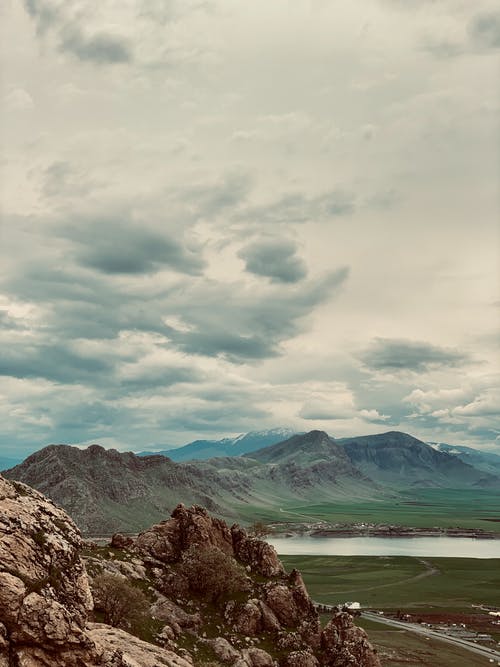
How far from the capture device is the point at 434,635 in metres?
146

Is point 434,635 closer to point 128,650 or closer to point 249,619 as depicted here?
point 249,619

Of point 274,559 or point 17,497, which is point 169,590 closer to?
point 274,559

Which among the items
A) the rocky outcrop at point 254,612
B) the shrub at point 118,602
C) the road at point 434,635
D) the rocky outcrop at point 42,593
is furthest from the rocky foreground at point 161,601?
the road at point 434,635

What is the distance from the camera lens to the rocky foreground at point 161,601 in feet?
92.7

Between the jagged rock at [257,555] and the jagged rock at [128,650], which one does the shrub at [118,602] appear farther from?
the jagged rock at [257,555]

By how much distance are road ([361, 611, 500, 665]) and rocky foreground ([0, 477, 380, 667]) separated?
2465 inches

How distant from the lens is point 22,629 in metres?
27.4

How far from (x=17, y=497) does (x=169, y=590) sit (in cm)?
5482

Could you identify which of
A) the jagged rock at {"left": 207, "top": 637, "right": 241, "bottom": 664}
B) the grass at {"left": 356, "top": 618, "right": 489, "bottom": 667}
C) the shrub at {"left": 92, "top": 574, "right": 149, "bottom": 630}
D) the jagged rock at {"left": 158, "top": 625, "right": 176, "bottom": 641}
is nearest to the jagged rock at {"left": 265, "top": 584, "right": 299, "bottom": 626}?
the jagged rock at {"left": 207, "top": 637, "right": 241, "bottom": 664}

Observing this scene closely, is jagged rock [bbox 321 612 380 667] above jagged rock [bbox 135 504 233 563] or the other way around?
the other way around

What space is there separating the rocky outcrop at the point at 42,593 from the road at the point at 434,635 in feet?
387

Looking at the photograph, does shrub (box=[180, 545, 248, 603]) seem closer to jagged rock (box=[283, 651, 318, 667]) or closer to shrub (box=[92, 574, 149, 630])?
jagged rock (box=[283, 651, 318, 667])

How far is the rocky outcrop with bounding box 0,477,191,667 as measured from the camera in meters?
27.5

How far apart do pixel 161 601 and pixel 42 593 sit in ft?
176
